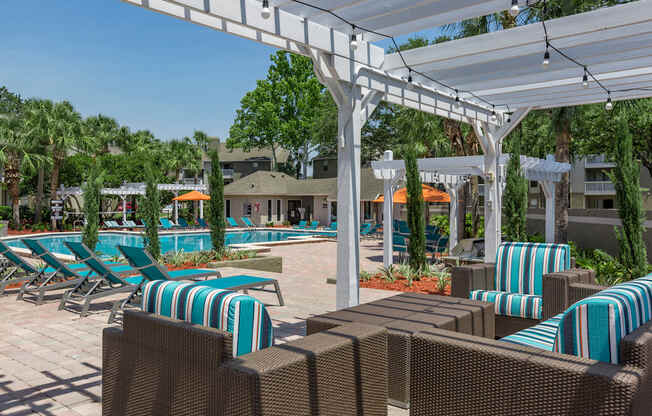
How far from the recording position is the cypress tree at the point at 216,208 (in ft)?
43.6

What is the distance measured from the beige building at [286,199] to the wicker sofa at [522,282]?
90.5ft

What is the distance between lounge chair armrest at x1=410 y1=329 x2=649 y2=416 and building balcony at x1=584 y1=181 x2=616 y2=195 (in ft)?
119

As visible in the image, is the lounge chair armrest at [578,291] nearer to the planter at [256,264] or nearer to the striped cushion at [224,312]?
the striped cushion at [224,312]

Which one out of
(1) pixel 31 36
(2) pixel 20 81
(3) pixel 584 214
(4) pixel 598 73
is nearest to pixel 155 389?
(4) pixel 598 73

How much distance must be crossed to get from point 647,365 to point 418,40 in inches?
752

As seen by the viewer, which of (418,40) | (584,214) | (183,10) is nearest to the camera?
(183,10)

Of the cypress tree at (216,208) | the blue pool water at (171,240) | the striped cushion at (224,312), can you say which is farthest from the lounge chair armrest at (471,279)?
the blue pool water at (171,240)

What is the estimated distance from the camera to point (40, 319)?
21.1 ft

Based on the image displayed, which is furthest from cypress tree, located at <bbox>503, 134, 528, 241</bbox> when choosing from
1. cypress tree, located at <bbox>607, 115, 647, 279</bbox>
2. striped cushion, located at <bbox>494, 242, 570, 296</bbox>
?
striped cushion, located at <bbox>494, 242, 570, 296</bbox>

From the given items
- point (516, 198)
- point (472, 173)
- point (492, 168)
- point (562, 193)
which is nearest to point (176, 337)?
point (492, 168)

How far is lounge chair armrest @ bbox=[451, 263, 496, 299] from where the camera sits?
5.75 metres

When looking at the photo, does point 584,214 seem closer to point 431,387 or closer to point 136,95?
point 431,387

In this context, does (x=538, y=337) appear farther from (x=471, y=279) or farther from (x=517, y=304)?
(x=471, y=279)

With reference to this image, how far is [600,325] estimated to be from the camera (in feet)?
7.86
